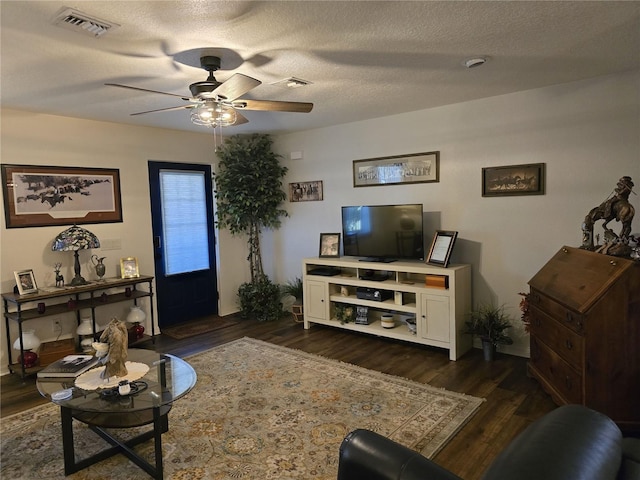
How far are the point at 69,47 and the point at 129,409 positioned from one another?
209 centimetres

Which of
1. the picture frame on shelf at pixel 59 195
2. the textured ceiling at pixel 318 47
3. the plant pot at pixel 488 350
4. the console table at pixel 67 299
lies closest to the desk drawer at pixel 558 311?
the plant pot at pixel 488 350

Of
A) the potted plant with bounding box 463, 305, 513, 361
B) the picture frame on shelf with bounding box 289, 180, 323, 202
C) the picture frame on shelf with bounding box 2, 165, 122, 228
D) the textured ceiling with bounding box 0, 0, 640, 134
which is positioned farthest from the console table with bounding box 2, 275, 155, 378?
the potted plant with bounding box 463, 305, 513, 361

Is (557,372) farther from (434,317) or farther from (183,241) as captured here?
(183,241)

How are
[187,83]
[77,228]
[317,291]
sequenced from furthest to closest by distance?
[317,291], [77,228], [187,83]

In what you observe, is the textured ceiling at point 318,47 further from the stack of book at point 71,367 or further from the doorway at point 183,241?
the stack of book at point 71,367

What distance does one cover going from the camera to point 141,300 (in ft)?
15.8

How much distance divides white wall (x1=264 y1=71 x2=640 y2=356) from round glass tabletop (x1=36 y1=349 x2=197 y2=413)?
2.93m

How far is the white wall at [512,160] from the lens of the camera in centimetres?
329

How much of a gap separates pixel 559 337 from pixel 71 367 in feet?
10.6

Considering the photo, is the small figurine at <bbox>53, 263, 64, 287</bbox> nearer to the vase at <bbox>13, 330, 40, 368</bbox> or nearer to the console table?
the console table

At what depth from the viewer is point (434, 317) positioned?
388 centimetres

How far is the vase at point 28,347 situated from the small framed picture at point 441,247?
3794mm

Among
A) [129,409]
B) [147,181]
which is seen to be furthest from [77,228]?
[129,409]

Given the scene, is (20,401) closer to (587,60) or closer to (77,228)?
(77,228)
